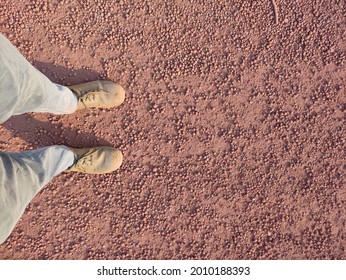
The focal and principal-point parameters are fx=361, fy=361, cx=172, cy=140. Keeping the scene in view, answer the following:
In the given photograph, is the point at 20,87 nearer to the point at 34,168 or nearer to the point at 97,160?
the point at 34,168

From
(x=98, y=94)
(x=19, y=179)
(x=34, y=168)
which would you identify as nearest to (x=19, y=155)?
(x=34, y=168)

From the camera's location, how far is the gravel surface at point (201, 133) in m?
2.30

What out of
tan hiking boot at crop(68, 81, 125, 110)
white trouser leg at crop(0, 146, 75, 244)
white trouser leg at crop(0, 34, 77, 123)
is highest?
tan hiking boot at crop(68, 81, 125, 110)

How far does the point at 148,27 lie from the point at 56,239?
4.87ft

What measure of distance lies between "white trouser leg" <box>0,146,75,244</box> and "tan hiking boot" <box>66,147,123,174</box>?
275mm

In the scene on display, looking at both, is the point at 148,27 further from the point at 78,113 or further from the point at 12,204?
the point at 12,204

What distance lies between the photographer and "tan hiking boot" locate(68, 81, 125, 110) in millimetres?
2203

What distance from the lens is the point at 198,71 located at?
2318 mm

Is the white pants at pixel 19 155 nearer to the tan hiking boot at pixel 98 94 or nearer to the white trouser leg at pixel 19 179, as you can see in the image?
the white trouser leg at pixel 19 179

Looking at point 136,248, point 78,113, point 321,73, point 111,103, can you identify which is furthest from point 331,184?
point 78,113

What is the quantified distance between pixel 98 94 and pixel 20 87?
2.31ft

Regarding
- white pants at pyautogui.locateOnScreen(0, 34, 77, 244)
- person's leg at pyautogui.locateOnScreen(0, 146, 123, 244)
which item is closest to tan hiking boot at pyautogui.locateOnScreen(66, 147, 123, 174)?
person's leg at pyautogui.locateOnScreen(0, 146, 123, 244)

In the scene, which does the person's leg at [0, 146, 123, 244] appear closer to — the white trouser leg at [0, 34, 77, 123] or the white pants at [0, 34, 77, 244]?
the white pants at [0, 34, 77, 244]

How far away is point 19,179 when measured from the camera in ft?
5.10
